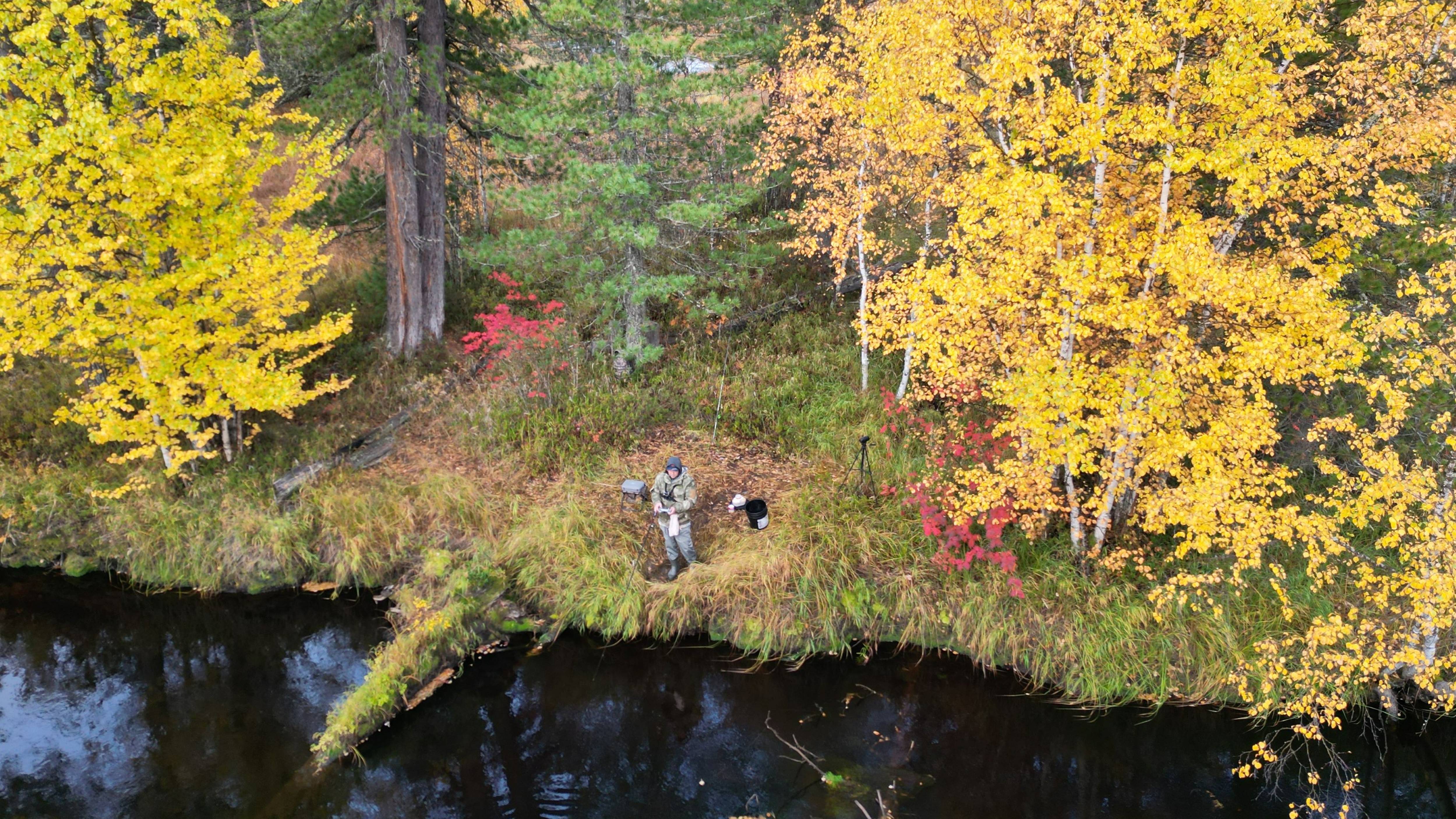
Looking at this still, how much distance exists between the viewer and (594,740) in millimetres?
8352

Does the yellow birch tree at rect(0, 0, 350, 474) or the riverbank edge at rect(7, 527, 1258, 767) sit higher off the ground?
the yellow birch tree at rect(0, 0, 350, 474)

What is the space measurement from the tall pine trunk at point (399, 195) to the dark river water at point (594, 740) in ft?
18.2

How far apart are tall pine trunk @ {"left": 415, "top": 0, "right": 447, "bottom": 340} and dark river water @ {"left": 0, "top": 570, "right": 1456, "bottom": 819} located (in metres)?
6.06

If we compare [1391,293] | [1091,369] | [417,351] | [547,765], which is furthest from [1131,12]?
[417,351]

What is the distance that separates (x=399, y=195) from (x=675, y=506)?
7630 millimetres

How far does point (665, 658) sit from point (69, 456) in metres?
9.57

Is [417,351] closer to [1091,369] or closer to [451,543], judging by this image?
[451,543]

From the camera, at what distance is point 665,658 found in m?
9.47

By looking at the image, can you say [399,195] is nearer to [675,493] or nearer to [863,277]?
[675,493]

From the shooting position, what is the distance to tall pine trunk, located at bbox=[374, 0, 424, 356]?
457 inches

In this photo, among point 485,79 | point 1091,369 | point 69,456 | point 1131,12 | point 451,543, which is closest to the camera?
point 1131,12

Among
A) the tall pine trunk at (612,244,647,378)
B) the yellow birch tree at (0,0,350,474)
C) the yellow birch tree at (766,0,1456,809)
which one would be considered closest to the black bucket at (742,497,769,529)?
the yellow birch tree at (766,0,1456,809)

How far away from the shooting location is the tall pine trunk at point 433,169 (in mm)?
12016

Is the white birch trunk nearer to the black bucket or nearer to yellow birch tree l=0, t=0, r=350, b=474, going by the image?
the black bucket
